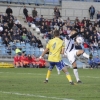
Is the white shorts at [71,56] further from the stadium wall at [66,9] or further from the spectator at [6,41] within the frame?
the stadium wall at [66,9]

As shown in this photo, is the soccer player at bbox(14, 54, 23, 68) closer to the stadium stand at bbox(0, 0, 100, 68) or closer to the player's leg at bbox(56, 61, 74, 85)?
the stadium stand at bbox(0, 0, 100, 68)

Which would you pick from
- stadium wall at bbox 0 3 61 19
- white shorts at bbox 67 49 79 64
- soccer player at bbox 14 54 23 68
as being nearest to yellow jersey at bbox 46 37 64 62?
white shorts at bbox 67 49 79 64


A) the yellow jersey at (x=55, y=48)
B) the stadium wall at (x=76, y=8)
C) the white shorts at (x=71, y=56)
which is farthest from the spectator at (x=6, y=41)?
the yellow jersey at (x=55, y=48)

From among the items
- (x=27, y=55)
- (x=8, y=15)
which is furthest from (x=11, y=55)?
(x=8, y=15)

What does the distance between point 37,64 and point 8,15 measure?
6121 mm

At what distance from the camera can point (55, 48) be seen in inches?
797

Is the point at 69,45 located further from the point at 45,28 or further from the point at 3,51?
the point at 45,28

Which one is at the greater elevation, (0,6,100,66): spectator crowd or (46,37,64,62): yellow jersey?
(46,37,64,62): yellow jersey

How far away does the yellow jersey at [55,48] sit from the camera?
2016 centimetres

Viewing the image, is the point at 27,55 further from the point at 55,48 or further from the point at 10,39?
the point at 55,48

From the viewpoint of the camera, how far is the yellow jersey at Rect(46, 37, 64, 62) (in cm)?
2016

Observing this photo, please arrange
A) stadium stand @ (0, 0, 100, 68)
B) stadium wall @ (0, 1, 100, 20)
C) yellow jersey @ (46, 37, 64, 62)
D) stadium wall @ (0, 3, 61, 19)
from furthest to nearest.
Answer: stadium wall @ (0, 1, 100, 20) < stadium wall @ (0, 3, 61, 19) < stadium stand @ (0, 0, 100, 68) < yellow jersey @ (46, 37, 64, 62)

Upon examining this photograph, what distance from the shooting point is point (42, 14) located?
50.8 meters

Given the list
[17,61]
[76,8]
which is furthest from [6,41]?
[76,8]
